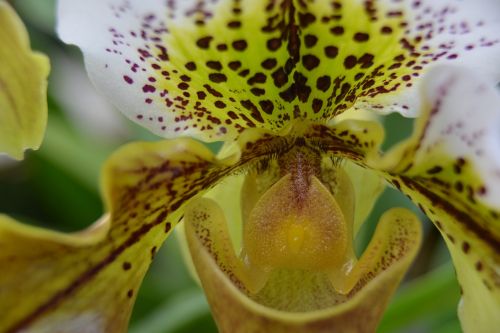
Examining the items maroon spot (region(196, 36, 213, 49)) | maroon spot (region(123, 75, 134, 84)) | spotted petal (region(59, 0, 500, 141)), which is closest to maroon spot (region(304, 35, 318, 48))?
spotted petal (region(59, 0, 500, 141))

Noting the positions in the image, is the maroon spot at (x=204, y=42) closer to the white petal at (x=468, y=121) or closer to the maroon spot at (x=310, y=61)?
the maroon spot at (x=310, y=61)

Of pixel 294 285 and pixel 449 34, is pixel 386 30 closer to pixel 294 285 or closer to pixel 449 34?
pixel 449 34

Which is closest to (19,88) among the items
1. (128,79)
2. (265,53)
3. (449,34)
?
(128,79)

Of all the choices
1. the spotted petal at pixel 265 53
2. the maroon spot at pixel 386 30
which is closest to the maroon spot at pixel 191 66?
the spotted petal at pixel 265 53

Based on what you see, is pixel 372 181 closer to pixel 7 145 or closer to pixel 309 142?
pixel 309 142

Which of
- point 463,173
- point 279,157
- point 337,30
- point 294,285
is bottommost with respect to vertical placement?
point 294,285

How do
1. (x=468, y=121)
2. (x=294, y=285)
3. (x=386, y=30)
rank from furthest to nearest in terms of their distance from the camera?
(x=294, y=285), (x=386, y=30), (x=468, y=121)

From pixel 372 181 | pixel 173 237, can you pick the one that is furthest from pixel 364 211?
pixel 173 237

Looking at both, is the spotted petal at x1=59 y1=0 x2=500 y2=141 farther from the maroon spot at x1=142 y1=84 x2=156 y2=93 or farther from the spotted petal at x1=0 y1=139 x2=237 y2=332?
the spotted petal at x1=0 y1=139 x2=237 y2=332
